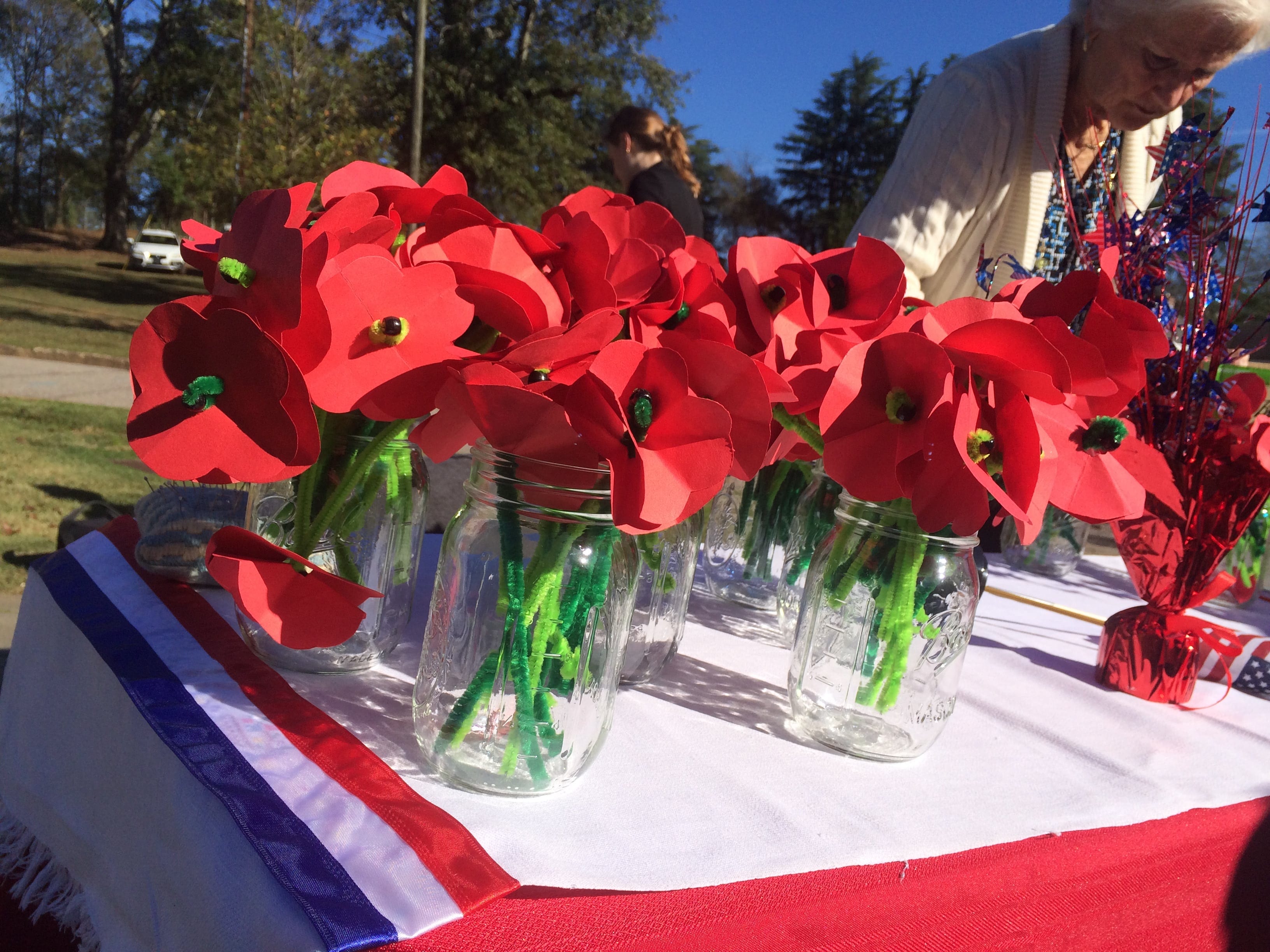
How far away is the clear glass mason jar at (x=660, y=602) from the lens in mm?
837

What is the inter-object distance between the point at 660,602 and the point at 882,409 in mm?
294

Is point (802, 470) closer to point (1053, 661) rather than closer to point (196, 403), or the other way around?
point (1053, 661)

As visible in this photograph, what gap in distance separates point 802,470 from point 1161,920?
0.55 metres

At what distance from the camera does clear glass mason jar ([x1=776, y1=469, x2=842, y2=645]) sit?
3.25 ft

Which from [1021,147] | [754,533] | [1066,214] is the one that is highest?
[1021,147]

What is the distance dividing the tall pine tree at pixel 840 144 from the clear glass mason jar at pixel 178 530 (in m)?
35.9

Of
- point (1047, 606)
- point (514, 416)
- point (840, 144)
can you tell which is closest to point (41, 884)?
point (514, 416)

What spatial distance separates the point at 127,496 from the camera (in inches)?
178

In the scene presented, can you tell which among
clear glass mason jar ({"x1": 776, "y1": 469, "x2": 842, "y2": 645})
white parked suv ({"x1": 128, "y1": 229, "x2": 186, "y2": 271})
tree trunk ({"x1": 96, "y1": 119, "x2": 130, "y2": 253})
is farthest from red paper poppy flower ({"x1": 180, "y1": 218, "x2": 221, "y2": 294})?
tree trunk ({"x1": 96, "y1": 119, "x2": 130, "y2": 253})

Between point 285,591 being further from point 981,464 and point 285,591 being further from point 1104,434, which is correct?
point 1104,434

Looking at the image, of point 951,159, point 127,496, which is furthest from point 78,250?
point 951,159

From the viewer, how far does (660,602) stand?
863 millimetres

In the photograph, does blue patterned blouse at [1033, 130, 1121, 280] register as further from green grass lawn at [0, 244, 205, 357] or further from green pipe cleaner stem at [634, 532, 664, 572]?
green grass lawn at [0, 244, 205, 357]

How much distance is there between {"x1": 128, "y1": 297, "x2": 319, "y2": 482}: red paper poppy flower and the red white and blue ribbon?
0.20 metres
